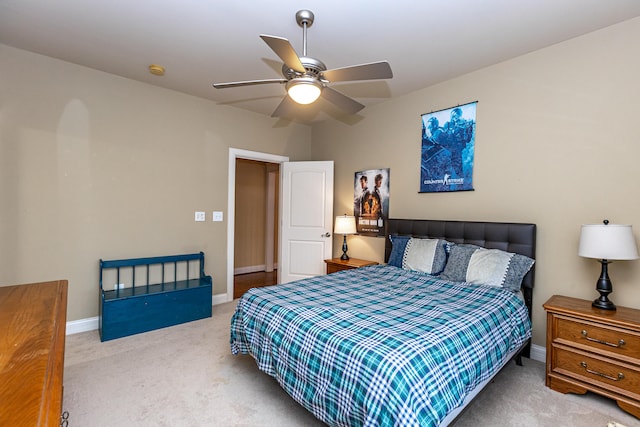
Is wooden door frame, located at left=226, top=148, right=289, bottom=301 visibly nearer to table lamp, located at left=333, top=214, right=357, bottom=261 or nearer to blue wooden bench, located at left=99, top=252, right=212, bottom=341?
blue wooden bench, located at left=99, top=252, right=212, bottom=341

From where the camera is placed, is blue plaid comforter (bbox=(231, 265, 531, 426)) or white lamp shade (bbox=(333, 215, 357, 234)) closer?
blue plaid comforter (bbox=(231, 265, 531, 426))

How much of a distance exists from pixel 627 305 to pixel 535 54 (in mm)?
2178

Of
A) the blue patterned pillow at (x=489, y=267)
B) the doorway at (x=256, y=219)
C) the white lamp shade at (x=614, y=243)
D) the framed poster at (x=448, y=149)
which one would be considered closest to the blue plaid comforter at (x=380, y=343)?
the blue patterned pillow at (x=489, y=267)

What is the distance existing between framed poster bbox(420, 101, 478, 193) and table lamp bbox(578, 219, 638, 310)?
1.19 m

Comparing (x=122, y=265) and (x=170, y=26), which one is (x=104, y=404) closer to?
(x=122, y=265)

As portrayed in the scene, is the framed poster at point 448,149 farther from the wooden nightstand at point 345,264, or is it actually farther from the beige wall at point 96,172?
the beige wall at point 96,172

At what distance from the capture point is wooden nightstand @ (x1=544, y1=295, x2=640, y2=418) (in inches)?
76.8

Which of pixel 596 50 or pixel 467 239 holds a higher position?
pixel 596 50

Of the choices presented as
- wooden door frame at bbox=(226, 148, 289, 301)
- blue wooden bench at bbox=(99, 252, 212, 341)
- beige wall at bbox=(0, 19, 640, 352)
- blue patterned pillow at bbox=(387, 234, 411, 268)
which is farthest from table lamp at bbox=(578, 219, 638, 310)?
wooden door frame at bbox=(226, 148, 289, 301)

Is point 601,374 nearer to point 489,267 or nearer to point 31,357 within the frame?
point 489,267

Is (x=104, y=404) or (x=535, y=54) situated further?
(x=535, y=54)

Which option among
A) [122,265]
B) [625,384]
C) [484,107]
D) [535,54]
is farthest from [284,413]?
[535,54]

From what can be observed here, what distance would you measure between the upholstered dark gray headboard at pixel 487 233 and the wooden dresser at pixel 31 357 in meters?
3.10

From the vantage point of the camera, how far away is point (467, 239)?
3.08 metres
